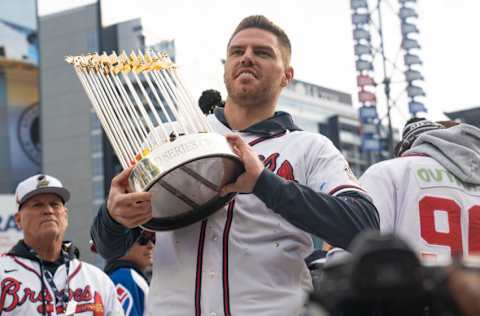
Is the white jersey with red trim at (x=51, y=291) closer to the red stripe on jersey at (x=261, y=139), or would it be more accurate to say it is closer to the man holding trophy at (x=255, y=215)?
the man holding trophy at (x=255, y=215)

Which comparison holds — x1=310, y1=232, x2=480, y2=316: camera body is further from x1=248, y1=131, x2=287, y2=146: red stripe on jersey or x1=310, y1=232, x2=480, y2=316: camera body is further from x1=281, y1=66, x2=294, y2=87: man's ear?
x1=281, y1=66, x2=294, y2=87: man's ear

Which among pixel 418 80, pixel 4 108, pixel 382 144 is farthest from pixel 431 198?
pixel 382 144

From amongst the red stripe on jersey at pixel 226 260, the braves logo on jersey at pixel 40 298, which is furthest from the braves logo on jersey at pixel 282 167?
the braves logo on jersey at pixel 40 298

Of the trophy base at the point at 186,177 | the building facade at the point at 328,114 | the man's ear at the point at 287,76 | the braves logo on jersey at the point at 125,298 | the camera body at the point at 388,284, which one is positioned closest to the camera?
the camera body at the point at 388,284

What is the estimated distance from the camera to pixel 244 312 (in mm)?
2443

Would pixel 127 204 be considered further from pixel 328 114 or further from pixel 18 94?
pixel 328 114

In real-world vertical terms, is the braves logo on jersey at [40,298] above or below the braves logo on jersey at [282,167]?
below

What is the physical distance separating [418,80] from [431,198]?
24114 mm

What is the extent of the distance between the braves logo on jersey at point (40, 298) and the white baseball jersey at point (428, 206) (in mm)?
2201

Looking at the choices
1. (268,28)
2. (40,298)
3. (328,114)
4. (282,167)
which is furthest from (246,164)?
(328,114)

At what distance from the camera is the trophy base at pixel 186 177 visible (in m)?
2.24

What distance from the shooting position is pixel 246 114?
9.19ft

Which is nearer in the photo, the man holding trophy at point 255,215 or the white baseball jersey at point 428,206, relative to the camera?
the man holding trophy at point 255,215

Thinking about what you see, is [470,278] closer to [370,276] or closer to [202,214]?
[370,276]
